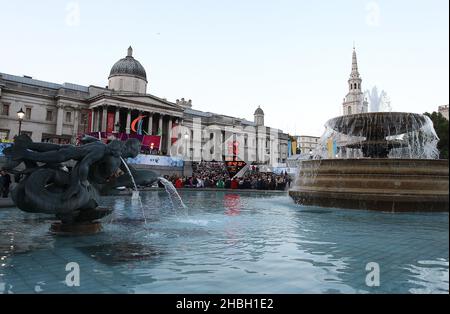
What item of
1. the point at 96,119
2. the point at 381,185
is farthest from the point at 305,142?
the point at 381,185

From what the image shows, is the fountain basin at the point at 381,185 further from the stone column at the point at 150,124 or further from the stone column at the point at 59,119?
the stone column at the point at 59,119

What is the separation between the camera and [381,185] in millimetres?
10602

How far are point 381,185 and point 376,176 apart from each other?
1.08ft

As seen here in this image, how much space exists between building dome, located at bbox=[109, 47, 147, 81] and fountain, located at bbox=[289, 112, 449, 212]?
5283cm

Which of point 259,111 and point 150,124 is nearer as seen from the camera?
point 150,124

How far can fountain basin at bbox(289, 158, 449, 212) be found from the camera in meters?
9.95

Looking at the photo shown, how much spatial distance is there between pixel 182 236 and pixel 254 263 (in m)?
2.14

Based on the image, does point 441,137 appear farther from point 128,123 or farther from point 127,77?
point 127,77

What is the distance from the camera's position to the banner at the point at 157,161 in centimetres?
3149

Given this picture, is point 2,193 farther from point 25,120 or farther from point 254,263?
point 25,120

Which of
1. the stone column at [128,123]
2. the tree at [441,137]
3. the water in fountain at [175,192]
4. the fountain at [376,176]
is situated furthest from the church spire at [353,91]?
the water in fountain at [175,192]

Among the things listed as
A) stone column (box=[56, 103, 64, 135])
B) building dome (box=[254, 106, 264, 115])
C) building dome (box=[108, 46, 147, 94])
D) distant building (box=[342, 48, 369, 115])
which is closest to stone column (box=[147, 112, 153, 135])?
building dome (box=[108, 46, 147, 94])
